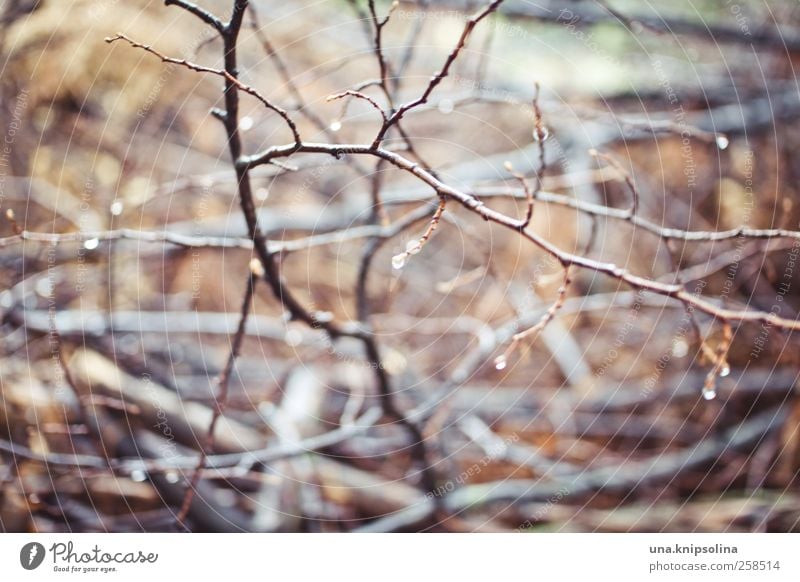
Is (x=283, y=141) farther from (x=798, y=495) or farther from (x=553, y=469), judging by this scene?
(x=798, y=495)

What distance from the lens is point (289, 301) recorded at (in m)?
0.50

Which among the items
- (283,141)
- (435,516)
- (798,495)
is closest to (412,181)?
(283,141)

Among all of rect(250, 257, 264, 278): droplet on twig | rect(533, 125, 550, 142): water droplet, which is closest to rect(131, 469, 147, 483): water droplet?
rect(250, 257, 264, 278): droplet on twig

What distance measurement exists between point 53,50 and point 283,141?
248mm
